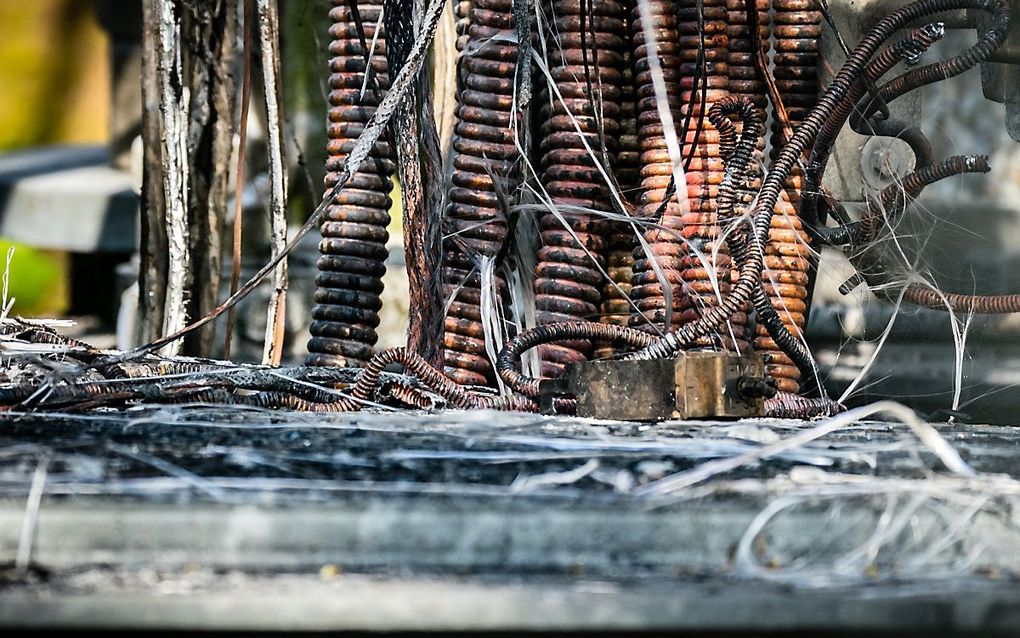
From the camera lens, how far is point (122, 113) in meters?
6.16

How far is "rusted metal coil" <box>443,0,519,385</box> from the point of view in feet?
8.92

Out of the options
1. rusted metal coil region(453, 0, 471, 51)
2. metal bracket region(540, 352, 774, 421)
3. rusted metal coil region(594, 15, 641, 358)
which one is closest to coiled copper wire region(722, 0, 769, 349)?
rusted metal coil region(594, 15, 641, 358)

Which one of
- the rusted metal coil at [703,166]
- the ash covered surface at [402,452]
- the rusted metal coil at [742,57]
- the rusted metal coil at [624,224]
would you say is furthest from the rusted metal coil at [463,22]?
the ash covered surface at [402,452]

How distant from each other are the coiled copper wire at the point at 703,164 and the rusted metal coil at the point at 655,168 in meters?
0.02

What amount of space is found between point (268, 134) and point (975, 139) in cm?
209

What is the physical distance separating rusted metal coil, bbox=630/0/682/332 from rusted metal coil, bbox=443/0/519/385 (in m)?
0.31

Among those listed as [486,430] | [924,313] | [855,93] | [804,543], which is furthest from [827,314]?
[804,543]

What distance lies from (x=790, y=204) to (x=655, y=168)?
13.0 inches

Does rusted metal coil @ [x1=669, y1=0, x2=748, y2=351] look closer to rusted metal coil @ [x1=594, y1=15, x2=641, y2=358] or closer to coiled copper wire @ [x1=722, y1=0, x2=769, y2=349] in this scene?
coiled copper wire @ [x1=722, y1=0, x2=769, y2=349]

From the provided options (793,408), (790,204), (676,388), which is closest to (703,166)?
(790,204)

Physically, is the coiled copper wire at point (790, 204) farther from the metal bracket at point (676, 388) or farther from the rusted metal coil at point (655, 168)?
the metal bracket at point (676, 388)

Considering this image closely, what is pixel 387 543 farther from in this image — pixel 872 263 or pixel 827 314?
pixel 827 314

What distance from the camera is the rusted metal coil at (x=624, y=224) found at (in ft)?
9.34

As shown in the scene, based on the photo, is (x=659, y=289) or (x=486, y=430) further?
(x=659, y=289)
